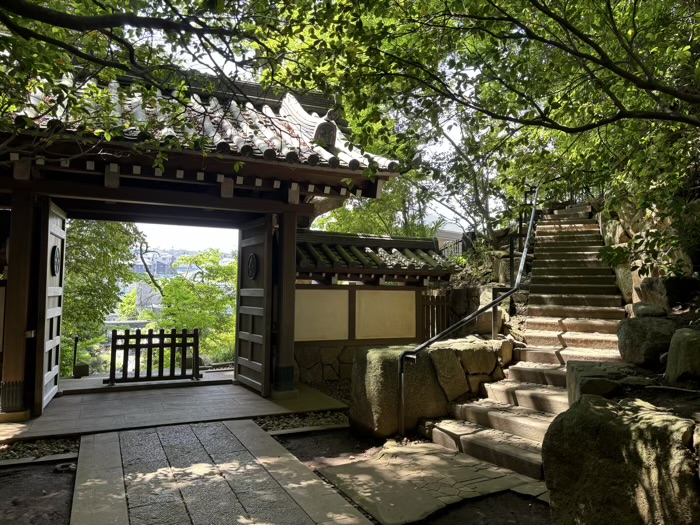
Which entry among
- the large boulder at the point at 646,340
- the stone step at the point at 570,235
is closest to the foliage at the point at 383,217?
the stone step at the point at 570,235

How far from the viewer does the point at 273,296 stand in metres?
7.11

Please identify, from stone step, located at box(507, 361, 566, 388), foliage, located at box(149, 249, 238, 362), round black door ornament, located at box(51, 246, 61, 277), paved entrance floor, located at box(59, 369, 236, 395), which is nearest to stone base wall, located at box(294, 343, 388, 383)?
paved entrance floor, located at box(59, 369, 236, 395)

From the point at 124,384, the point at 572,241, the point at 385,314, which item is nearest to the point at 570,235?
the point at 572,241

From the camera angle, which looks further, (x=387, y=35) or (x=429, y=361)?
(x=429, y=361)

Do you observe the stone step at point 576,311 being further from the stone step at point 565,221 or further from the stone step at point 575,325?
the stone step at point 565,221

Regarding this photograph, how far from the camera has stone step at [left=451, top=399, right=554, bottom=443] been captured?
4.36 metres

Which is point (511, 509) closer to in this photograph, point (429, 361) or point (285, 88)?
point (429, 361)

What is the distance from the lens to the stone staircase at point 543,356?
4.39 m

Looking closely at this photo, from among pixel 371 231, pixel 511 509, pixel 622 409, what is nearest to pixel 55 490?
pixel 511 509

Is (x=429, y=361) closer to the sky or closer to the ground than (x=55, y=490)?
closer to the sky

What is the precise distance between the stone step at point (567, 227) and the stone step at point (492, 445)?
24.2 feet

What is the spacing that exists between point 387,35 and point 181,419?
496cm

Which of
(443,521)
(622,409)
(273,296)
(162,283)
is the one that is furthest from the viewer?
(162,283)

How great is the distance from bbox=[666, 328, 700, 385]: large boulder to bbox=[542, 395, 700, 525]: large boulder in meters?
0.85
